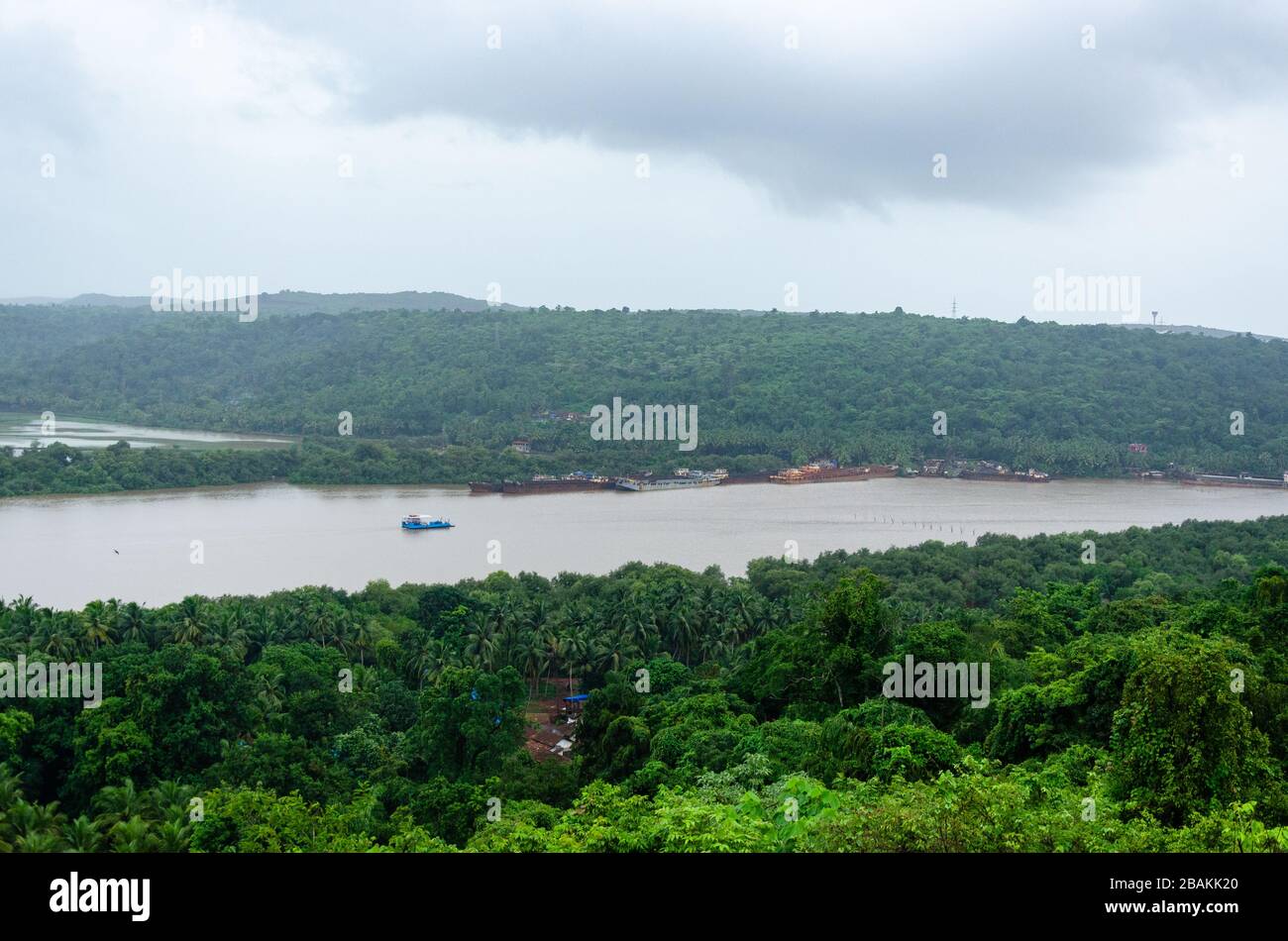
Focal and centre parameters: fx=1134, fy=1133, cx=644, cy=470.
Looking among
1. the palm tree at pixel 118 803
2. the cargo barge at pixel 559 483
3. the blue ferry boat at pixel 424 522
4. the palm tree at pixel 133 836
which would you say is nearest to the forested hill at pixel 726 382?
the cargo barge at pixel 559 483

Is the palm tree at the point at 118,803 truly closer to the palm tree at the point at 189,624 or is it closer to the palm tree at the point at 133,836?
the palm tree at the point at 133,836

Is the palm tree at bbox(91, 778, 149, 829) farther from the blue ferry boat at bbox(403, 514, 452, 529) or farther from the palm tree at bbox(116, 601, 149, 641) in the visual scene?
the blue ferry boat at bbox(403, 514, 452, 529)

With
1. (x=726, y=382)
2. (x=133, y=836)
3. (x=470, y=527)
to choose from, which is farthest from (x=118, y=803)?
(x=726, y=382)

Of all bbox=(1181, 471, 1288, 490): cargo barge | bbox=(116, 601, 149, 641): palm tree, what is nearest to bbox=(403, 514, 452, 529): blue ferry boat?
bbox=(116, 601, 149, 641): palm tree

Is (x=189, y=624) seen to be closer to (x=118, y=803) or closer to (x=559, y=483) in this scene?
(x=118, y=803)

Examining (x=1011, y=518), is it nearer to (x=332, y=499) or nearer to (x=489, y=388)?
(x=332, y=499)

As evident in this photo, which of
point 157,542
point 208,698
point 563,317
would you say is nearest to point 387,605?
point 208,698
